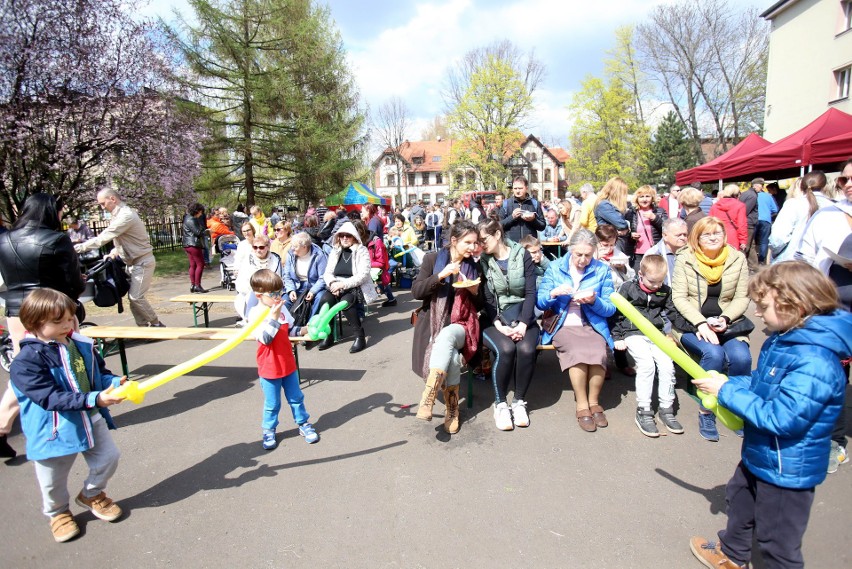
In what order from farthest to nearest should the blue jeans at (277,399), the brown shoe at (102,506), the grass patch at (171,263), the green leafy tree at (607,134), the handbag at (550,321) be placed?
the green leafy tree at (607,134) < the grass patch at (171,263) < the handbag at (550,321) < the blue jeans at (277,399) < the brown shoe at (102,506)

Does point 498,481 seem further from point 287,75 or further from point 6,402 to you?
point 287,75

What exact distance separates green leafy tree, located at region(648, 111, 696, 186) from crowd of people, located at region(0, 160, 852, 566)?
41.9 meters

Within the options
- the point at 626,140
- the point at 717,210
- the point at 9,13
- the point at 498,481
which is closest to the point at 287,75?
the point at 9,13

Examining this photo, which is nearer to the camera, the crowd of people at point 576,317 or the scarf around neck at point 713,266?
the crowd of people at point 576,317

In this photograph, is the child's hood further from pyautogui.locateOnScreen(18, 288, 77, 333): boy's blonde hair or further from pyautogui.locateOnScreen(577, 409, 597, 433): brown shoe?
pyautogui.locateOnScreen(18, 288, 77, 333): boy's blonde hair

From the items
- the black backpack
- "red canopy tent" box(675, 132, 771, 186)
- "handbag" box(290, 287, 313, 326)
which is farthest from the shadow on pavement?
"red canopy tent" box(675, 132, 771, 186)

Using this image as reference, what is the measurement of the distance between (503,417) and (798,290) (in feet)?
8.03

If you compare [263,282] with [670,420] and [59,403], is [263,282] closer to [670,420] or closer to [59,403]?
[59,403]

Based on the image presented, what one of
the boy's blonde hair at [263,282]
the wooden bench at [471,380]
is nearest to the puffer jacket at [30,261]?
the boy's blonde hair at [263,282]

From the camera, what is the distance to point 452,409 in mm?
3947

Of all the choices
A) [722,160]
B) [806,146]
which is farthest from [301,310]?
[722,160]

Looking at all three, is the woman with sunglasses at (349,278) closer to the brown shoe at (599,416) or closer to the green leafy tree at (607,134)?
the brown shoe at (599,416)

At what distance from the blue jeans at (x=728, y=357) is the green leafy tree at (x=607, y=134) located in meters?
36.4

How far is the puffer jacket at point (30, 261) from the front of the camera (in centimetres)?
397
